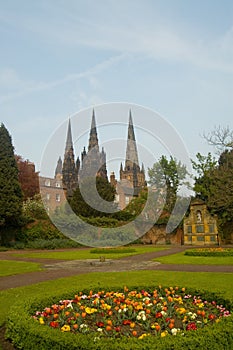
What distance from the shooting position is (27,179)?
53656 mm

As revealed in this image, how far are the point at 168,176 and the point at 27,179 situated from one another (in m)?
22.6

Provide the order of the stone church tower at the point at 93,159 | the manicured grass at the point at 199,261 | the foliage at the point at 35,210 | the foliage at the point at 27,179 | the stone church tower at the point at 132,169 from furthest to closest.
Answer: the stone church tower at the point at 132,169
the stone church tower at the point at 93,159
the foliage at the point at 27,179
the foliage at the point at 35,210
the manicured grass at the point at 199,261

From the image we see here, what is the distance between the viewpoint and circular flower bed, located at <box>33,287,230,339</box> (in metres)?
5.09

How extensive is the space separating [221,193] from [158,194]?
20.4 meters

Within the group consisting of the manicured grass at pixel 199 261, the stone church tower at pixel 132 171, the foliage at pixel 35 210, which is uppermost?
the stone church tower at pixel 132 171

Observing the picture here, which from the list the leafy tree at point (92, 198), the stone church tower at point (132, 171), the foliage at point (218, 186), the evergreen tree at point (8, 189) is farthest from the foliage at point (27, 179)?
the stone church tower at point (132, 171)

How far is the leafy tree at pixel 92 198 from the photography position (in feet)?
147

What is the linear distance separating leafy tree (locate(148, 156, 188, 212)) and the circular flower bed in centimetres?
4228

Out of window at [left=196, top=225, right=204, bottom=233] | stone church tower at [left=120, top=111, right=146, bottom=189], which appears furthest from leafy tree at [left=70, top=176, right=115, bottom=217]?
stone church tower at [left=120, top=111, right=146, bottom=189]

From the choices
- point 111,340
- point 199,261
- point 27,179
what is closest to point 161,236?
point 27,179

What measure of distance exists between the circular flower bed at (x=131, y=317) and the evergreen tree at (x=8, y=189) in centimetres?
2909

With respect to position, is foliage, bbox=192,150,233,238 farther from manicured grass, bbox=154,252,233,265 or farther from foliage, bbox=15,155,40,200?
foliage, bbox=15,155,40,200

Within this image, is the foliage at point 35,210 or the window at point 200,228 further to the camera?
the foliage at point 35,210

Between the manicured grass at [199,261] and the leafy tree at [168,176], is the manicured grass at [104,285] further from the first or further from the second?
the leafy tree at [168,176]
